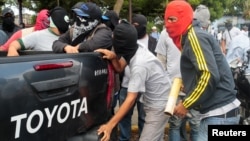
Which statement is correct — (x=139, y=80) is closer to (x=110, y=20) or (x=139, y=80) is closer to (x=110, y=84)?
(x=110, y=84)

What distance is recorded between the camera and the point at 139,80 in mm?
3072

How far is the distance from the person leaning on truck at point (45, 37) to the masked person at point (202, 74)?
4.80ft

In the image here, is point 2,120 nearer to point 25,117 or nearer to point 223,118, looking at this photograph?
point 25,117

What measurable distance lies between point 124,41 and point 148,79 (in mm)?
421

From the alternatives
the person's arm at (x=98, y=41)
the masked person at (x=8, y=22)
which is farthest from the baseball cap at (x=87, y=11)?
the masked person at (x=8, y=22)

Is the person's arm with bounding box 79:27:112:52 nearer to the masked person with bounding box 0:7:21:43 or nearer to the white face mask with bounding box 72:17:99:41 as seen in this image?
the white face mask with bounding box 72:17:99:41

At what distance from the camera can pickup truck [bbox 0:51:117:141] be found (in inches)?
73.1

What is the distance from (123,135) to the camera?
479 cm

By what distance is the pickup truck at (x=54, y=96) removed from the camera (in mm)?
1856

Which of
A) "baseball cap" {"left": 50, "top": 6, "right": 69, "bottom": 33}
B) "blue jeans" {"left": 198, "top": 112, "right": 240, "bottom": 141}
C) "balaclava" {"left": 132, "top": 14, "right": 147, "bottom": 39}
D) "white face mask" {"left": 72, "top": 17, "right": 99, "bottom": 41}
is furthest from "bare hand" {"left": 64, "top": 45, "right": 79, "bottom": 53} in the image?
"balaclava" {"left": 132, "top": 14, "right": 147, "bottom": 39}

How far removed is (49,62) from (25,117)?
1.27ft

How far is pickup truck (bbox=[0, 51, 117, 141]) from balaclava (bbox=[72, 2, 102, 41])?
63cm

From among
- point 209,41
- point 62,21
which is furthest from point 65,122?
point 62,21

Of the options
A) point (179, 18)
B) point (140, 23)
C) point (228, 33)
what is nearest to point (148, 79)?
point (179, 18)
